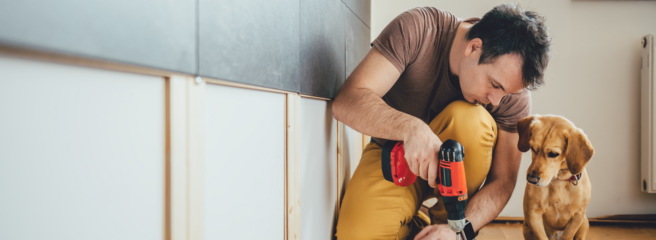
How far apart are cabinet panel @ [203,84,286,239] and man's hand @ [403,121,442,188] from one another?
0.31 metres

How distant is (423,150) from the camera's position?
31.8 inches

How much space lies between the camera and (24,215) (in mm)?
293

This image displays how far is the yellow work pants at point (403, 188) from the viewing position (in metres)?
1.07

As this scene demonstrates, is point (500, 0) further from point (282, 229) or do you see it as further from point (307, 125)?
point (282, 229)

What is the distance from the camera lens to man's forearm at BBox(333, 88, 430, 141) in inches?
34.6

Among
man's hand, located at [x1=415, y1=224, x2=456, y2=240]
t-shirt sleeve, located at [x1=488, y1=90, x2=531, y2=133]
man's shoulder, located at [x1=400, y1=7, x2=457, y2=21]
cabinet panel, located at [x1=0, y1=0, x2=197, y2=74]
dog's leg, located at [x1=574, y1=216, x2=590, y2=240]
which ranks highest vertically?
man's shoulder, located at [x1=400, y1=7, x2=457, y2=21]

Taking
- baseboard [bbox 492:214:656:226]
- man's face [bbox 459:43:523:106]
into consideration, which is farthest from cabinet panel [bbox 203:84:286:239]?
baseboard [bbox 492:214:656:226]

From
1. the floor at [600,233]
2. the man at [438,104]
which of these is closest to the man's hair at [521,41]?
the man at [438,104]

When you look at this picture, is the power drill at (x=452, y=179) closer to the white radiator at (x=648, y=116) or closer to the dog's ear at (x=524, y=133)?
the dog's ear at (x=524, y=133)

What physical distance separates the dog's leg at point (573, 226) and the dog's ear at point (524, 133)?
302 mm

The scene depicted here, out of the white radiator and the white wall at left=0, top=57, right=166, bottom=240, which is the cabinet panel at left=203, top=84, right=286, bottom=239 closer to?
the white wall at left=0, top=57, right=166, bottom=240

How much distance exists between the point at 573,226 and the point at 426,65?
74cm

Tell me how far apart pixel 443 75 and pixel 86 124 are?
3.42 feet

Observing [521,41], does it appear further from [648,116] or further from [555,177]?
[648,116]
